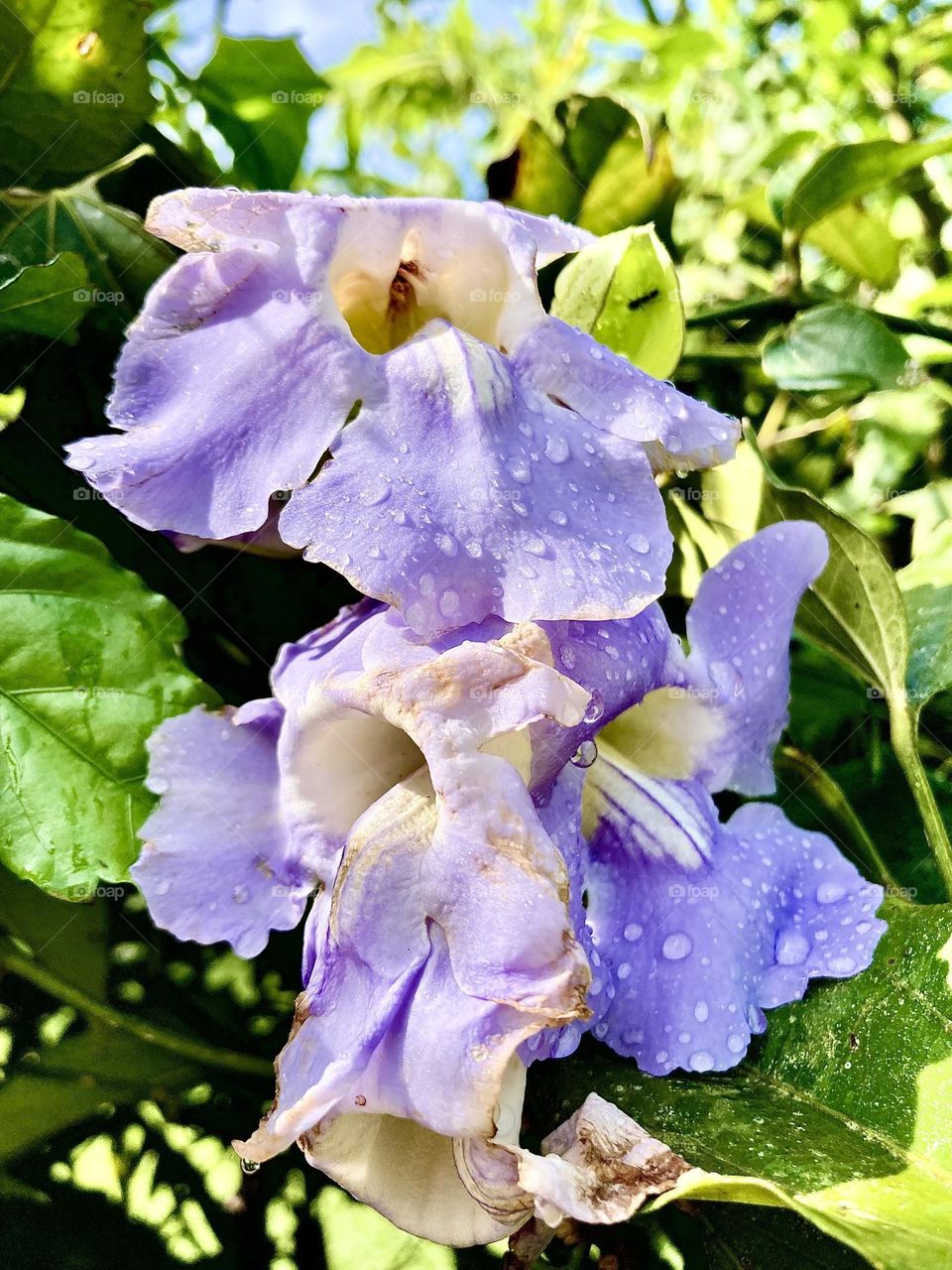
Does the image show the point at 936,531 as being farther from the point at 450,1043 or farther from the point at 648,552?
the point at 450,1043

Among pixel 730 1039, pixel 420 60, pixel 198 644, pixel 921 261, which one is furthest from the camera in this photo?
pixel 420 60

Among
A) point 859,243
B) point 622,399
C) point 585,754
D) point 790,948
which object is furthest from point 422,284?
point 859,243

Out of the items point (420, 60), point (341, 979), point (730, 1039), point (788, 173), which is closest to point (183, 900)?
point (341, 979)

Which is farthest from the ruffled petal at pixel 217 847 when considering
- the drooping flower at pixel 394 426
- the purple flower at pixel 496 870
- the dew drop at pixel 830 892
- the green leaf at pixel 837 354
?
the green leaf at pixel 837 354

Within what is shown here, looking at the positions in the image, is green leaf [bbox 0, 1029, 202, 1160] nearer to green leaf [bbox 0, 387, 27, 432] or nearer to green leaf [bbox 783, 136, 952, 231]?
green leaf [bbox 0, 387, 27, 432]

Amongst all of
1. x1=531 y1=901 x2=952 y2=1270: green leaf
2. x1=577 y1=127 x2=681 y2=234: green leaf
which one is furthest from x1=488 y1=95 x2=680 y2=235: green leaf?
x1=531 y1=901 x2=952 y2=1270: green leaf

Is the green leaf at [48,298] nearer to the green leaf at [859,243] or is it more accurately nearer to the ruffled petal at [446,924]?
the ruffled petal at [446,924]

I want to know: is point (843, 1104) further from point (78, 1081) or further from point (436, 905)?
point (78, 1081)
